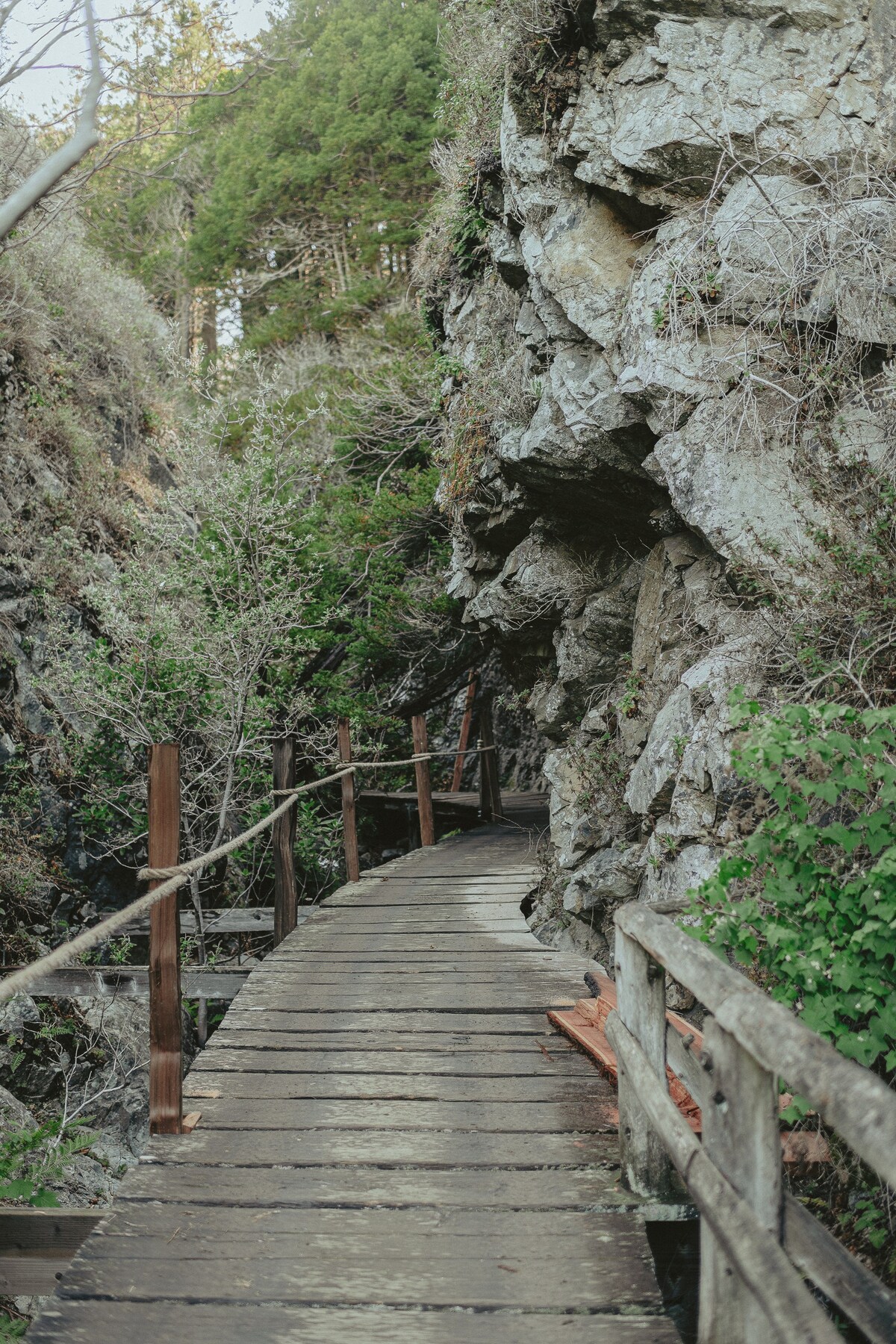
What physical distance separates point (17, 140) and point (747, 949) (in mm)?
15539

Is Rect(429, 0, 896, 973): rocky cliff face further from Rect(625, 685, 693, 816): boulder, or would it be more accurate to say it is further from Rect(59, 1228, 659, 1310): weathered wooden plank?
Rect(59, 1228, 659, 1310): weathered wooden plank

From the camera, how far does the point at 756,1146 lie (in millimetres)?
1933

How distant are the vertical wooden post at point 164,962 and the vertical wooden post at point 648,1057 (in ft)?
5.32

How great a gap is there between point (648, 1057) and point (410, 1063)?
1658mm

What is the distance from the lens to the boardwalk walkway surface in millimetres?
2434

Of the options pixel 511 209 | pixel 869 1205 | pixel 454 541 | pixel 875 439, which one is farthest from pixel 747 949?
pixel 454 541

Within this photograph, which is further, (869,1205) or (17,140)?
(17,140)

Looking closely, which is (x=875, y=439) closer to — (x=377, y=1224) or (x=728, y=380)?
(x=728, y=380)

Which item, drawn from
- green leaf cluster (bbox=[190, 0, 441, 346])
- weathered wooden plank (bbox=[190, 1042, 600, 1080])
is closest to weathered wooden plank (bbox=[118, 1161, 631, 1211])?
weathered wooden plank (bbox=[190, 1042, 600, 1080])

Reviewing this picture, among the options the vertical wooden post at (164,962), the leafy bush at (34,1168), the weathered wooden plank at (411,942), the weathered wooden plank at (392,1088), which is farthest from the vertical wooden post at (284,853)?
the vertical wooden post at (164,962)

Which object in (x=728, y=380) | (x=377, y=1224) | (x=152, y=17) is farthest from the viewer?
(x=728, y=380)

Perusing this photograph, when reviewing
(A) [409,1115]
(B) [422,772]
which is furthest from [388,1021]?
(B) [422,772]

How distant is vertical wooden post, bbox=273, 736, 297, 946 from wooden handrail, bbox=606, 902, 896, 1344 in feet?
12.9

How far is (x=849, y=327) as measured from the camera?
577cm
